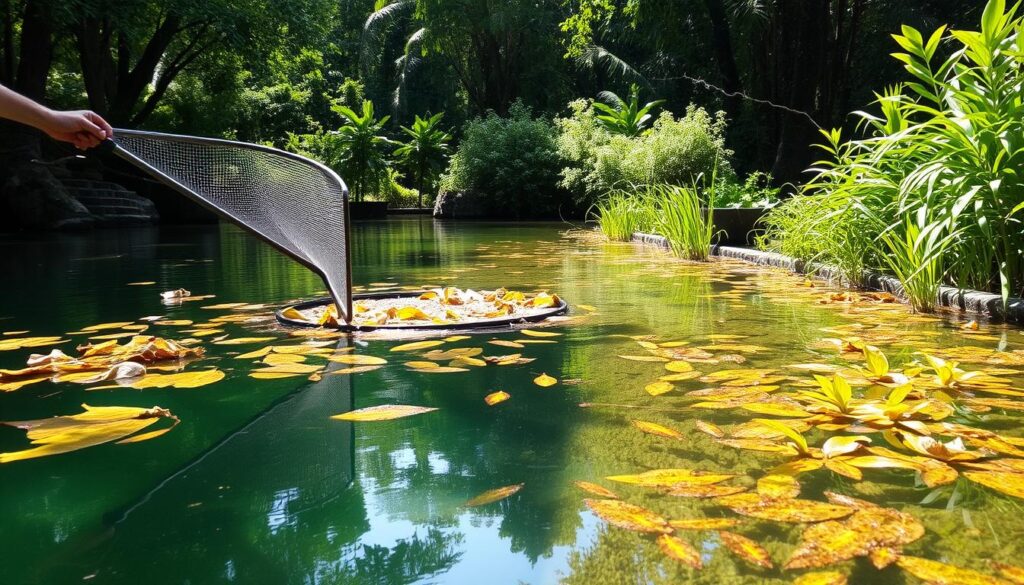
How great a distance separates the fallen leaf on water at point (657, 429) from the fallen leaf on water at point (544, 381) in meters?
0.49

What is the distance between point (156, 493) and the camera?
62.3 inches

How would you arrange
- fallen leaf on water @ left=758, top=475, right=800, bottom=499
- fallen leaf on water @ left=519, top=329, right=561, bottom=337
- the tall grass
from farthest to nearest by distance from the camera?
the tall grass
fallen leaf on water @ left=519, top=329, right=561, bottom=337
fallen leaf on water @ left=758, top=475, right=800, bottom=499

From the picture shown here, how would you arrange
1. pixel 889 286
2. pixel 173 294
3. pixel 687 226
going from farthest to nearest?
pixel 687 226 < pixel 173 294 < pixel 889 286

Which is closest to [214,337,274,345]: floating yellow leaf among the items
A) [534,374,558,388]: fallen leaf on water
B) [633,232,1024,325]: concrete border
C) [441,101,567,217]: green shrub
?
[534,374,558,388]: fallen leaf on water

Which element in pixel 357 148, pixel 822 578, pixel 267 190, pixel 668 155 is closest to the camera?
pixel 822 578

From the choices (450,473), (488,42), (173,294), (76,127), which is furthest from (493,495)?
(488,42)

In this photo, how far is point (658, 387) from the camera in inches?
93.4

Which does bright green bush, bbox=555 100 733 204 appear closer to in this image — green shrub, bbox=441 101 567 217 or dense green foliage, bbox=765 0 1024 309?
green shrub, bbox=441 101 567 217

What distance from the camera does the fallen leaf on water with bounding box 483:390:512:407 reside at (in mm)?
2254

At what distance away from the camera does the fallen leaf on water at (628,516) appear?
136 cm

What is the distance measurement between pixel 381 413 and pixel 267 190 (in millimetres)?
1863

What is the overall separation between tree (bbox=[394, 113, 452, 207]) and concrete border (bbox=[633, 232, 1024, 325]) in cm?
1981

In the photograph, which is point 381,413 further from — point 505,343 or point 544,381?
point 505,343

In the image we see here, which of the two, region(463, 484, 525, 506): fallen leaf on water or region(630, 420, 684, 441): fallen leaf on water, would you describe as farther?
region(630, 420, 684, 441): fallen leaf on water
